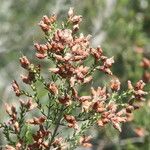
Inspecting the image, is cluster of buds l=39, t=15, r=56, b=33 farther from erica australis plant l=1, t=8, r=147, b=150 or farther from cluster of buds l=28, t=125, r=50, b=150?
cluster of buds l=28, t=125, r=50, b=150

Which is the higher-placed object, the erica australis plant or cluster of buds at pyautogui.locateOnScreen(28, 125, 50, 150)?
the erica australis plant

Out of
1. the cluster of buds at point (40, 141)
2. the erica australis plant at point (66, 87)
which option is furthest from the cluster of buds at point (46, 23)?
the cluster of buds at point (40, 141)

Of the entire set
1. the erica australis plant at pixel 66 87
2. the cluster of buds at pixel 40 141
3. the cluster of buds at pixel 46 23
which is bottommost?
the cluster of buds at pixel 40 141

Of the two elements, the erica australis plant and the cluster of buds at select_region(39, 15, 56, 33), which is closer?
the erica australis plant

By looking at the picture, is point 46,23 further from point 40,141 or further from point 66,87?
point 40,141

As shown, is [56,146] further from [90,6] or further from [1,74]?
[1,74]

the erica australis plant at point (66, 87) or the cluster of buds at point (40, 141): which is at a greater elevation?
the erica australis plant at point (66, 87)

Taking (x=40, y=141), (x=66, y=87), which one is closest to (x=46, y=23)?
(x=66, y=87)

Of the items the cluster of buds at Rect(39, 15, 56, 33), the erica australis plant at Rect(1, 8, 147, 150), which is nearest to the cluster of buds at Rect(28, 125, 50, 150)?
the erica australis plant at Rect(1, 8, 147, 150)

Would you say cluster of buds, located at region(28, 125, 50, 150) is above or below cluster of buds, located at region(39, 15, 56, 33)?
below

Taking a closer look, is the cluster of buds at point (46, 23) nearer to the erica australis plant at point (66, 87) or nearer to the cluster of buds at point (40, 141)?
the erica australis plant at point (66, 87)

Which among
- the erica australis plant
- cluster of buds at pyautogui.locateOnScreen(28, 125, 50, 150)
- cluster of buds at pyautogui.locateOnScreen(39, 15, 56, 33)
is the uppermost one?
cluster of buds at pyautogui.locateOnScreen(39, 15, 56, 33)

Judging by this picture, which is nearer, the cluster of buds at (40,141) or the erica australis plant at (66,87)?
the erica australis plant at (66,87)
